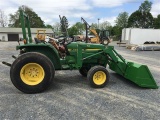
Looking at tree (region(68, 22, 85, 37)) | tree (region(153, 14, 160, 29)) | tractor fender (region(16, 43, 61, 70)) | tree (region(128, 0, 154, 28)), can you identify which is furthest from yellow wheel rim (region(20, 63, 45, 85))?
tree (region(128, 0, 154, 28))

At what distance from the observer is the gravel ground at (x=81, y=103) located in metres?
3.79

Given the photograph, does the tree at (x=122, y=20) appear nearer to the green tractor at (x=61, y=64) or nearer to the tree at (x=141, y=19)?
the tree at (x=141, y=19)

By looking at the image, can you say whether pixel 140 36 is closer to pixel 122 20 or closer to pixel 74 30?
pixel 74 30

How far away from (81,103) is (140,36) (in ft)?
80.5

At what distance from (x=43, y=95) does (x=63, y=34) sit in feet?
6.50

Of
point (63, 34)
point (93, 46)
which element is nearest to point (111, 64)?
point (93, 46)

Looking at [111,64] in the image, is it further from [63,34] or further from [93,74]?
[63,34]

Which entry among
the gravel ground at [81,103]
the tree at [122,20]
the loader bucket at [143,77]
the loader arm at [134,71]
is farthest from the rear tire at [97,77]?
the tree at [122,20]

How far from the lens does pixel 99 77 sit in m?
5.58

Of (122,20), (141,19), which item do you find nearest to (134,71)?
(141,19)

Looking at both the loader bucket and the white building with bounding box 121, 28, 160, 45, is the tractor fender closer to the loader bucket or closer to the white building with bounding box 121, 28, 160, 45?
the loader bucket

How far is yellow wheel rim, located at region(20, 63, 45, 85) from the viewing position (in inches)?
198

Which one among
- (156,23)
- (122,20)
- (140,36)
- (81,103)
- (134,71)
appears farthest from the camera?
(122,20)

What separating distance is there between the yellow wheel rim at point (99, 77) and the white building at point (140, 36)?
2189 cm
